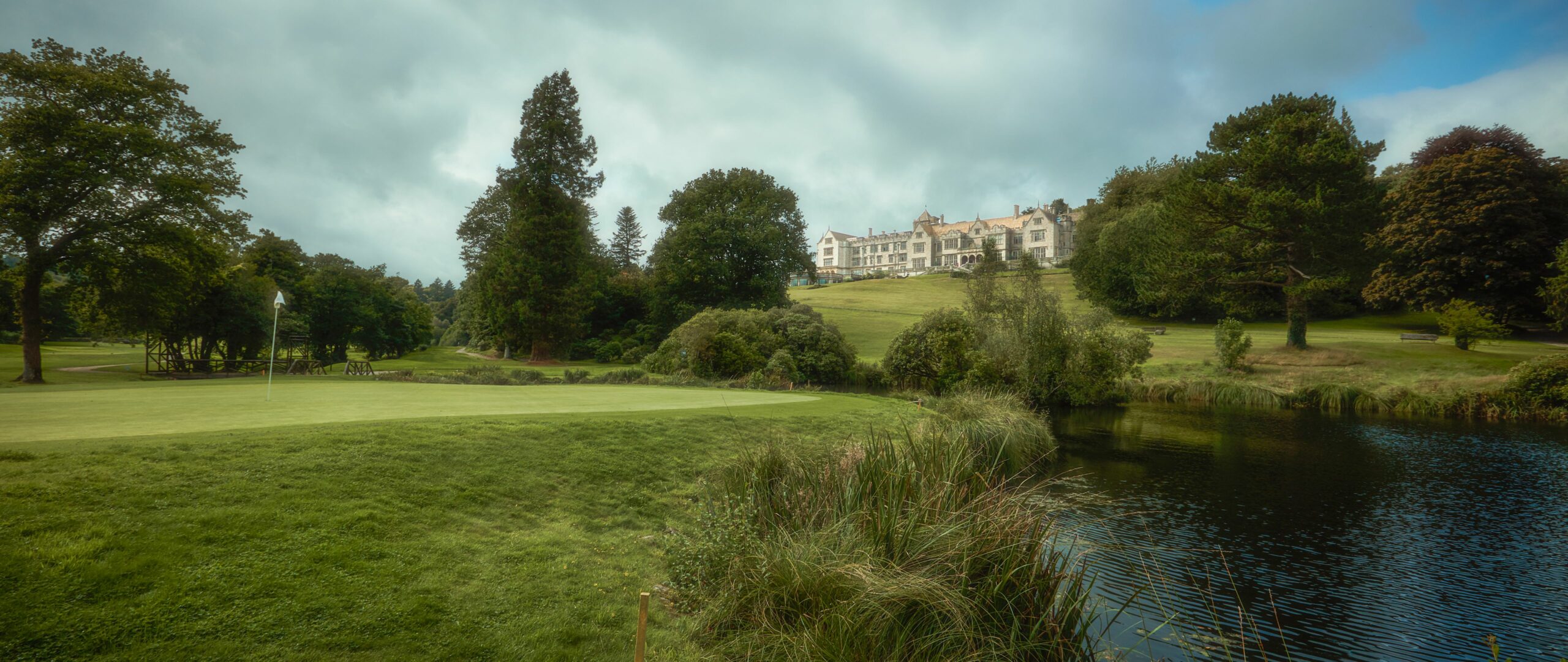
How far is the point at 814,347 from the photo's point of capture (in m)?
34.2

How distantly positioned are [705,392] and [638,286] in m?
33.7

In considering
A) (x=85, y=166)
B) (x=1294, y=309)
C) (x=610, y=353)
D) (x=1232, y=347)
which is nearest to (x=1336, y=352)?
(x=1294, y=309)

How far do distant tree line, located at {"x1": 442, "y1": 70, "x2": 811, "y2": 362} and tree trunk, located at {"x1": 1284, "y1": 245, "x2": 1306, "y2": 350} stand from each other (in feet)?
97.9

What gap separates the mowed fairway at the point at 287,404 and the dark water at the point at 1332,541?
8957 mm

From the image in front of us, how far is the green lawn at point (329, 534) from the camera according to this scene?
461 centimetres

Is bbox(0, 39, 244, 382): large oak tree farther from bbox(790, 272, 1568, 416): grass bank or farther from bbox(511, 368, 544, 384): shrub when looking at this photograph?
bbox(790, 272, 1568, 416): grass bank

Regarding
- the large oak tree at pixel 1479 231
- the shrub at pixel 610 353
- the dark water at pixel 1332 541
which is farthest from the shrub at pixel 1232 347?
the shrub at pixel 610 353

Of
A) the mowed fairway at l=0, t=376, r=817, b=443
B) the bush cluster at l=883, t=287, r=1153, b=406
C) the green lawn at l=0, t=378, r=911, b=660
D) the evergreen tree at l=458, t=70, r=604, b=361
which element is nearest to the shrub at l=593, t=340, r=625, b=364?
the evergreen tree at l=458, t=70, r=604, b=361

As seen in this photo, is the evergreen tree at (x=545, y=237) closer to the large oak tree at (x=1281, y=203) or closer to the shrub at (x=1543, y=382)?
the large oak tree at (x=1281, y=203)

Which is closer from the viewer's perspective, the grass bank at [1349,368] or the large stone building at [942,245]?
the grass bank at [1349,368]

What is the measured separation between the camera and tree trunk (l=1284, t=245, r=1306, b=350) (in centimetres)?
3547

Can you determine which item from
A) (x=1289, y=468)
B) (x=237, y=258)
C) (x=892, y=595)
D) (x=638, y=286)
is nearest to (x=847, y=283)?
(x=638, y=286)

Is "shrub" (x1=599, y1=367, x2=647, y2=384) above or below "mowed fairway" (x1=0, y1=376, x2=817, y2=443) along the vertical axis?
below

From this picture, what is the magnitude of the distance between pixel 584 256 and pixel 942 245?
271 feet
